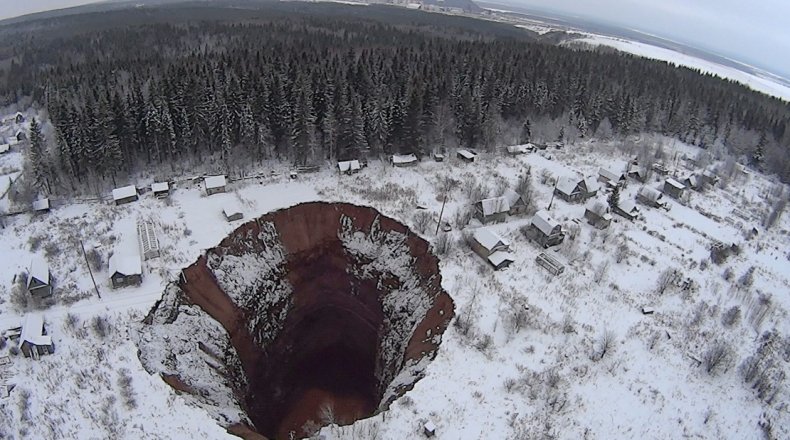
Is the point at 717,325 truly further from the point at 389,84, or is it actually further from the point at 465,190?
Result: the point at 389,84

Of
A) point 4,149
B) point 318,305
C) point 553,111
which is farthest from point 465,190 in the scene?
point 4,149

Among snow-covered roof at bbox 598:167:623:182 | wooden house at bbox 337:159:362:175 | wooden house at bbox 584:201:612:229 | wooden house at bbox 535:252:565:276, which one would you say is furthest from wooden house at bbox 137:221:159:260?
snow-covered roof at bbox 598:167:623:182

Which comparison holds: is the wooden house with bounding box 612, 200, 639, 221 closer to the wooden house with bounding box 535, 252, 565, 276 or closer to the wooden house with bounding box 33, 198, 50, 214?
the wooden house with bounding box 535, 252, 565, 276

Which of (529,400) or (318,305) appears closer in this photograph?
(529,400)

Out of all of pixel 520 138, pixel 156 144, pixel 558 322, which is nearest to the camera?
pixel 558 322

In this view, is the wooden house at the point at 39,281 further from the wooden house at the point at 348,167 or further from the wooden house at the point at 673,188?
the wooden house at the point at 673,188

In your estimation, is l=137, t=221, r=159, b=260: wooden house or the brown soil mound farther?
l=137, t=221, r=159, b=260: wooden house
